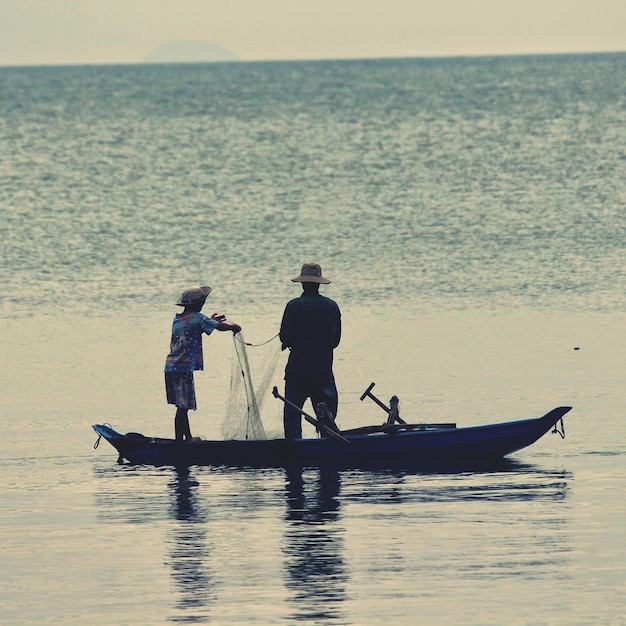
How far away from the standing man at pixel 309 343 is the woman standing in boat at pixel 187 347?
2.07 ft

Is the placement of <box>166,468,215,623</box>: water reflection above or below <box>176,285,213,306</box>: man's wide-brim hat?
below

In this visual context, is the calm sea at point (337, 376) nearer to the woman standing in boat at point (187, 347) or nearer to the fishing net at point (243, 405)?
the fishing net at point (243, 405)

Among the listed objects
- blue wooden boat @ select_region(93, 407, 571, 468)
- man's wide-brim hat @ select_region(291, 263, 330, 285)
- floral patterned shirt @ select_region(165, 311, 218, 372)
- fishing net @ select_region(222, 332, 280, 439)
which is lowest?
blue wooden boat @ select_region(93, 407, 571, 468)

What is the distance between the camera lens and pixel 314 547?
1196cm

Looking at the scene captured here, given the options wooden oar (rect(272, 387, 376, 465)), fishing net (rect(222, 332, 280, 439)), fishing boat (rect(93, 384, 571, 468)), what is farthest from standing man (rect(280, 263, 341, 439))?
fishing net (rect(222, 332, 280, 439))

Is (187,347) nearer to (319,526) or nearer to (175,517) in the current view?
(175,517)

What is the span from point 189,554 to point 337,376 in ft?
29.2

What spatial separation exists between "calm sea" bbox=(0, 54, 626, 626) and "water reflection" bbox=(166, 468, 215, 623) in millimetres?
31

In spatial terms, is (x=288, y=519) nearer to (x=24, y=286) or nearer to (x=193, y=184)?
(x=24, y=286)

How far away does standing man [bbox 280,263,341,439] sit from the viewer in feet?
48.5

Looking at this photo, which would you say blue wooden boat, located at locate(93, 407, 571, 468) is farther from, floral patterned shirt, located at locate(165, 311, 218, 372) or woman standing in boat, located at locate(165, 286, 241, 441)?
floral patterned shirt, located at locate(165, 311, 218, 372)

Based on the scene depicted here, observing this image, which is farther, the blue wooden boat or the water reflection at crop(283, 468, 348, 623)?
the blue wooden boat

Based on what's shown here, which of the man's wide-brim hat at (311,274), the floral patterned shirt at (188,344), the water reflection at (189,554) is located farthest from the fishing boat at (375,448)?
the man's wide-brim hat at (311,274)

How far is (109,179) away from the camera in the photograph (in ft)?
191
